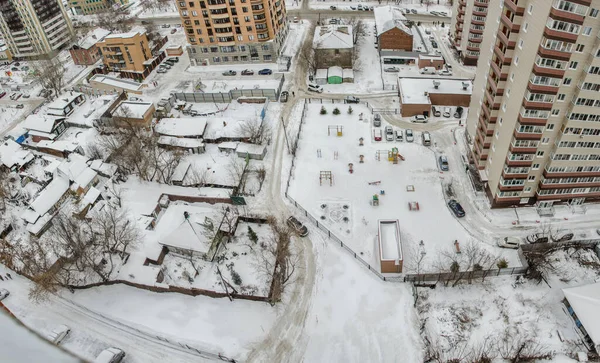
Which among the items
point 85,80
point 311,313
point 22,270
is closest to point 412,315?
point 311,313

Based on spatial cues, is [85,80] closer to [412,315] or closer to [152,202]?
[152,202]

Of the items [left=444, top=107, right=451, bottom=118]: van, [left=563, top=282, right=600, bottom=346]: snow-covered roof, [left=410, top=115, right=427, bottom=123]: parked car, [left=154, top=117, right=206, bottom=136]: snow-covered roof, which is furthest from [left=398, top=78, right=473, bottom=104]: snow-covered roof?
[left=563, top=282, right=600, bottom=346]: snow-covered roof

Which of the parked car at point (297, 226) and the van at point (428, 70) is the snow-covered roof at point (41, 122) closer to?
the parked car at point (297, 226)

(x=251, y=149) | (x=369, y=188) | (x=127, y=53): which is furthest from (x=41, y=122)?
(x=369, y=188)

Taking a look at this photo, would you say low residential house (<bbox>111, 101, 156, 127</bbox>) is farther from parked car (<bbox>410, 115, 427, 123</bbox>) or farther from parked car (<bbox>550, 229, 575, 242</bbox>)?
parked car (<bbox>550, 229, 575, 242</bbox>)

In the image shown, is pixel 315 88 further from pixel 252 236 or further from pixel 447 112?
pixel 252 236

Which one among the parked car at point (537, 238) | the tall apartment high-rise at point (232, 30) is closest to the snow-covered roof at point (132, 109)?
the tall apartment high-rise at point (232, 30)
